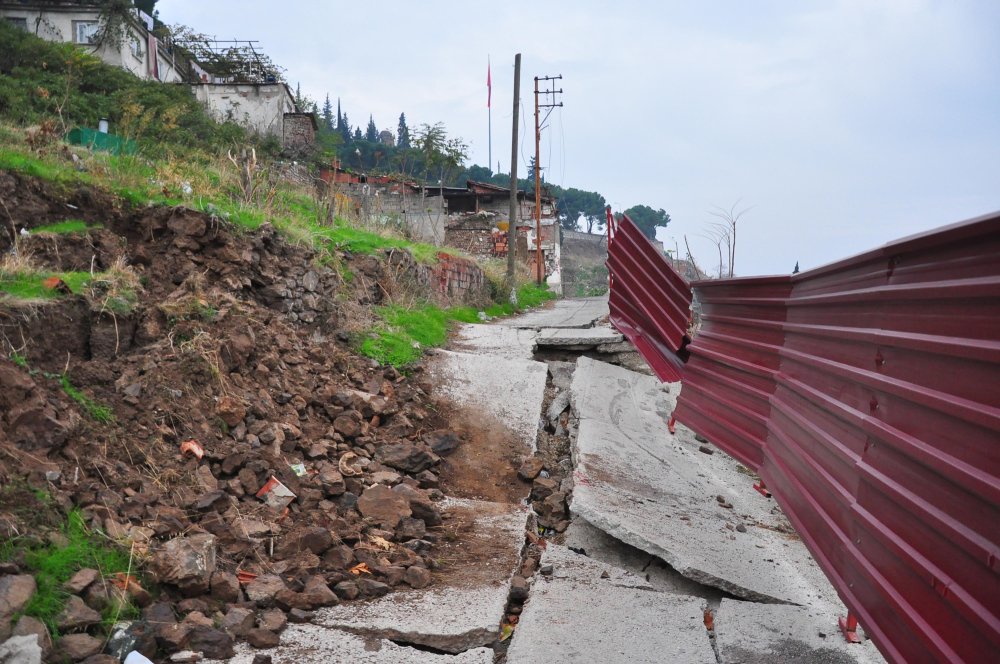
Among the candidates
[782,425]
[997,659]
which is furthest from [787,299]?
[997,659]

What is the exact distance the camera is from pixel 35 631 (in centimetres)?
271

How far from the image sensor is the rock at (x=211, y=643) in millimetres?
2949

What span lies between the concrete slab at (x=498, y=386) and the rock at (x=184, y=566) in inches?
124

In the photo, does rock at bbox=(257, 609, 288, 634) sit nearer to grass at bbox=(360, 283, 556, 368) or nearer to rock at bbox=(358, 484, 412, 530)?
rock at bbox=(358, 484, 412, 530)

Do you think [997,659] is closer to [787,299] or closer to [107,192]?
[787,299]

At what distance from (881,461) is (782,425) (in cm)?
127

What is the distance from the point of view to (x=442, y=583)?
3896 millimetres

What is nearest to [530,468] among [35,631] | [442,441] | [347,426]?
[442,441]

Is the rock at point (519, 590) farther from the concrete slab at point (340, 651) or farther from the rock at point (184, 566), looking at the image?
the rock at point (184, 566)

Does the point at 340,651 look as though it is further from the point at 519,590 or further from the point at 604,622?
the point at 604,622

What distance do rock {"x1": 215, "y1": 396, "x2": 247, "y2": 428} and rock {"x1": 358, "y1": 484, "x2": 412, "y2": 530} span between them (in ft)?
3.21

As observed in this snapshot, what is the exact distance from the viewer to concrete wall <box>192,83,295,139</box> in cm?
2809

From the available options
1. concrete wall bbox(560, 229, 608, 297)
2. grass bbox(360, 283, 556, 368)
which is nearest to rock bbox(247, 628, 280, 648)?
grass bbox(360, 283, 556, 368)

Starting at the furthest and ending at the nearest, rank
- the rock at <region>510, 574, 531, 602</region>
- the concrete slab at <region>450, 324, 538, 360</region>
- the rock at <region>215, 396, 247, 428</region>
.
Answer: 1. the concrete slab at <region>450, 324, 538, 360</region>
2. the rock at <region>215, 396, 247, 428</region>
3. the rock at <region>510, 574, 531, 602</region>
